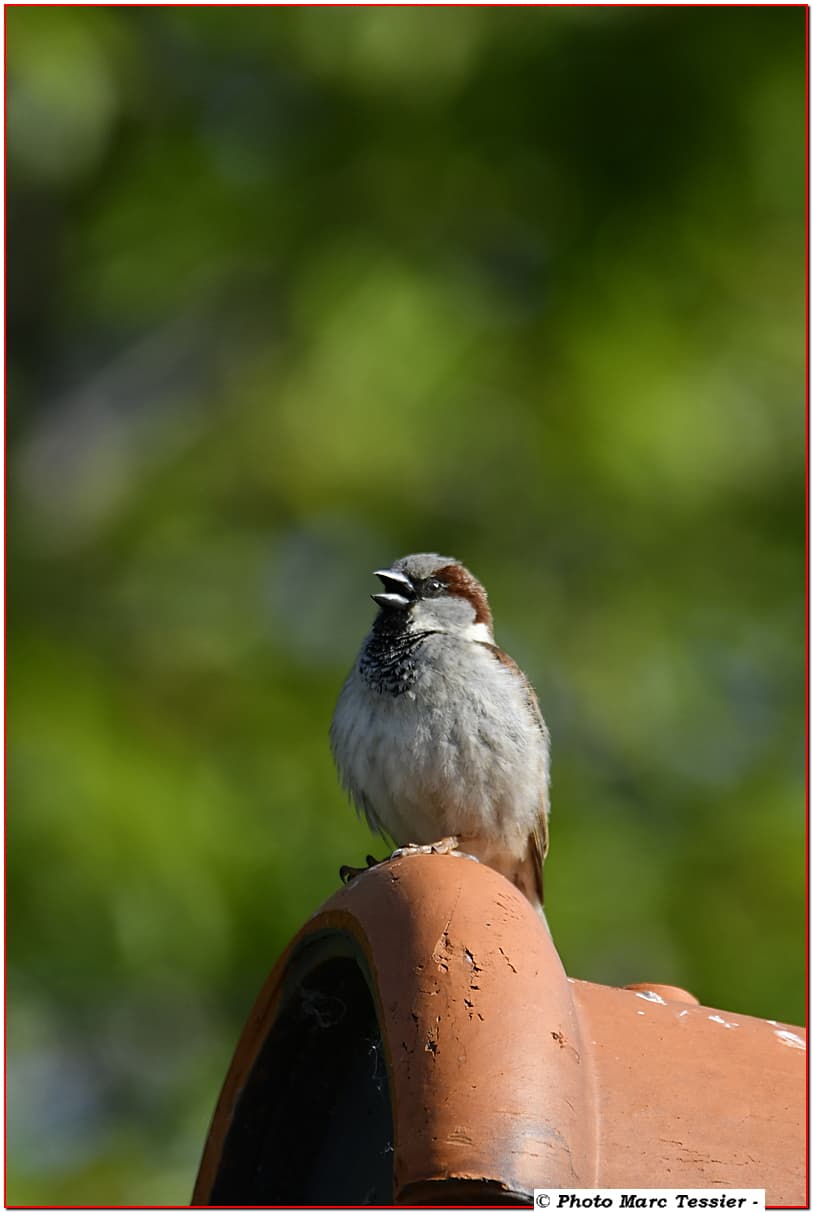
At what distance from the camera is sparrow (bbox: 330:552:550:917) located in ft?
9.54

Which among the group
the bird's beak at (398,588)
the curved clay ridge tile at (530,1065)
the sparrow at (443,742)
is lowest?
the curved clay ridge tile at (530,1065)

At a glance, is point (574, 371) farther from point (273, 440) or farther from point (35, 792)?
point (35, 792)

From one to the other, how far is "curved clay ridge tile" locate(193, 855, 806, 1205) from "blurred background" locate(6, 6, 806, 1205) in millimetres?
2855

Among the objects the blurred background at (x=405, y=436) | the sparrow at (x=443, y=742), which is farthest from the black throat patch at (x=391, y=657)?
the blurred background at (x=405, y=436)

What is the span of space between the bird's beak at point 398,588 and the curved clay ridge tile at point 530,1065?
3.94 ft

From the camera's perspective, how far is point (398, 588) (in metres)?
3.28

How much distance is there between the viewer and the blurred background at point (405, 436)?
498 cm

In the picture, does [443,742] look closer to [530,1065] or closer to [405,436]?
[530,1065]

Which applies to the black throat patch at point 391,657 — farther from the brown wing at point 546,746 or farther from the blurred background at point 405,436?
the blurred background at point 405,436

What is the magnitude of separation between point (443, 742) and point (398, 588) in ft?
1.58

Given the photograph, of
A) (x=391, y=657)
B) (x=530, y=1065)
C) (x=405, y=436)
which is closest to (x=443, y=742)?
(x=391, y=657)

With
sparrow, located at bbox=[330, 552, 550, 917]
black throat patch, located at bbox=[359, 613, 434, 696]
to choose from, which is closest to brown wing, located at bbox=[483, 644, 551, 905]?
sparrow, located at bbox=[330, 552, 550, 917]

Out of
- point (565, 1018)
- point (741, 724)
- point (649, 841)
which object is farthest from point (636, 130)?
point (565, 1018)

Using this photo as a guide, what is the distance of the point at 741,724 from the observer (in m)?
5.62
